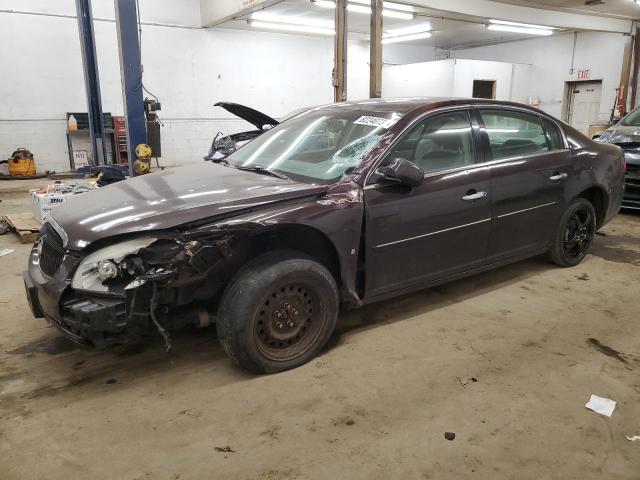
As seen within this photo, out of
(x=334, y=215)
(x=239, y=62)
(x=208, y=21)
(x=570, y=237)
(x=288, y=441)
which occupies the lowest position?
(x=288, y=441)

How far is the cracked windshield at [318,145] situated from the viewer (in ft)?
9.59

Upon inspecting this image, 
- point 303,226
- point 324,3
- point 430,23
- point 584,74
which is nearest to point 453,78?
point 430,23

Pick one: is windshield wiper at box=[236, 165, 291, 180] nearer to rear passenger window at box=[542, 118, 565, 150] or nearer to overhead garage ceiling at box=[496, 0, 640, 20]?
rear passenger window at box=[542, 118, 565, 150]

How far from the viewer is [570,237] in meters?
4.21

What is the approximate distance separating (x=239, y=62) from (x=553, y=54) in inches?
378

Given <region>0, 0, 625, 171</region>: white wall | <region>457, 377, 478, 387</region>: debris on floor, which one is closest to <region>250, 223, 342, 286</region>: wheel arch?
<region>457, 377, 478, 387</region>: debris on floor

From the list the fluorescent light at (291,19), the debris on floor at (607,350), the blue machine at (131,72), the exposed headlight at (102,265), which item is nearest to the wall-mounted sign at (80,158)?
the blue machine at (131,72)

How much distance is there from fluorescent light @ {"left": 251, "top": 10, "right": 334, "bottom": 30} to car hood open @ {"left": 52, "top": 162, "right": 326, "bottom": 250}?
31.9ft

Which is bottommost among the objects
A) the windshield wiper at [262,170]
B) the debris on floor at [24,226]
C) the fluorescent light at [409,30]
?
the debris on floor at [24,226]

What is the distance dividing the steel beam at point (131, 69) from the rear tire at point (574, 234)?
5816 millimetres

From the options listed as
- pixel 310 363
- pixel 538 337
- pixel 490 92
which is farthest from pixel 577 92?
pixel 310 363

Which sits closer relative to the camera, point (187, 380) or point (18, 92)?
point (187, 380)

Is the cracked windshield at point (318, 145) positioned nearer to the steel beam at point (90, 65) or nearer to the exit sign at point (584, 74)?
the steel beam at point (90, 65)

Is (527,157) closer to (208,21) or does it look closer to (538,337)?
(538,337)
